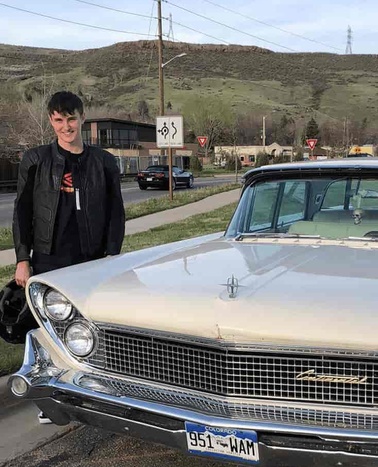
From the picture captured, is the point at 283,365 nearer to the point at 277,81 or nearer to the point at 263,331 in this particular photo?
the point at 263,331

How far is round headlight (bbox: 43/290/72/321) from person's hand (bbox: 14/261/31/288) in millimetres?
699

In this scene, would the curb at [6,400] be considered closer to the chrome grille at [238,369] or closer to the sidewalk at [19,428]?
the sidewalk at [19,428]

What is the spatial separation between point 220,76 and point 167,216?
150 meters

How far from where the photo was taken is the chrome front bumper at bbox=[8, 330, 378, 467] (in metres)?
2.20

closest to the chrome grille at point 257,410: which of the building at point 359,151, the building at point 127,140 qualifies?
the building at point 359,151

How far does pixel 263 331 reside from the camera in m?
2.29

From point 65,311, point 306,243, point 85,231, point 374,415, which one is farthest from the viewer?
point 85,231

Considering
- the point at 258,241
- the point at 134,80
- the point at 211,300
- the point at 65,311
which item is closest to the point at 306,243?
the point at 258,241

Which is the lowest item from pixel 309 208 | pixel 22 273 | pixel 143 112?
pixel 22 273

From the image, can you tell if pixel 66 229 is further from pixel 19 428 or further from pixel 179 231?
pixel 179 231

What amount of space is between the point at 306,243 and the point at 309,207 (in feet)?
1.64

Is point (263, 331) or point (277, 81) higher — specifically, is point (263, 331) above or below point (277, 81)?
below

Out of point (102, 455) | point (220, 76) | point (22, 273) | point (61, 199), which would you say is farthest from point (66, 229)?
point (220, 76)

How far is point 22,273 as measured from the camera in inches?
143
